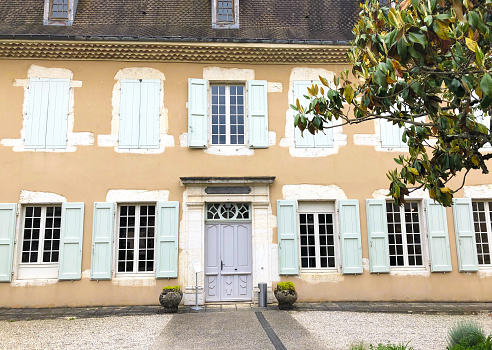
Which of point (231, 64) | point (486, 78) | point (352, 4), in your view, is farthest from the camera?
point (352, 4)

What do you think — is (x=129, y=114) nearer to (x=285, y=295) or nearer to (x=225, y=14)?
(x=225, y=14)

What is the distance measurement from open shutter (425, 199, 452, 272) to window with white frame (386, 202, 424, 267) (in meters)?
0.23

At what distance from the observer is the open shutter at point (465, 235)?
8617 mm

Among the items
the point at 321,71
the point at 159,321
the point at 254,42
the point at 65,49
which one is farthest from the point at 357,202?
the point at 65,49

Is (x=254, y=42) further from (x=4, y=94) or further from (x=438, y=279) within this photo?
(x=438, y=279)

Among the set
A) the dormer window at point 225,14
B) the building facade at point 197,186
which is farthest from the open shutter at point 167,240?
the dormer window at point 225,14

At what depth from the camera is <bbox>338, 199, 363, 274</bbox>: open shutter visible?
849cm

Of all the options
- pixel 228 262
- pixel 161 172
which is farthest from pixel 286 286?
pixel 161 172

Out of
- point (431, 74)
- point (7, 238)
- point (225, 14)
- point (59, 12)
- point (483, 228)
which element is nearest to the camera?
point (431, 74)

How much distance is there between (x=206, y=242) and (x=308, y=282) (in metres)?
2.25

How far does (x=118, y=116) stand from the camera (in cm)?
876

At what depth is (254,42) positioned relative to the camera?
8.79 metres

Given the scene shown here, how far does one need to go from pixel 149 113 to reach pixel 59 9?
347 cm

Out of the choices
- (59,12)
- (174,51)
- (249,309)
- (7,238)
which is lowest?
(249,309)
